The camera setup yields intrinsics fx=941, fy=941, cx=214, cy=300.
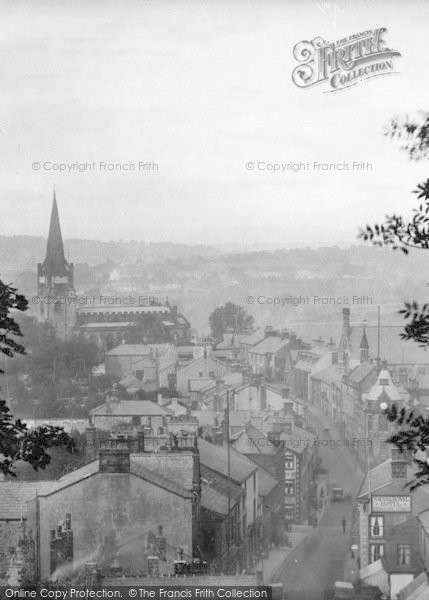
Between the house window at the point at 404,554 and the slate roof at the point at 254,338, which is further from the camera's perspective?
the slate roof at the point at 254,338

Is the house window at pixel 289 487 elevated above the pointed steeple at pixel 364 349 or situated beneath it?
situated beneath

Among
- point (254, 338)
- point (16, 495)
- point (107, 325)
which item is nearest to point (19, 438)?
point (16, 495)

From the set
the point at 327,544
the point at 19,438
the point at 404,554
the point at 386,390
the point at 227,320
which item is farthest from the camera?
the point at 227,320

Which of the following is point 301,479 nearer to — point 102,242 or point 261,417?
point 261,417

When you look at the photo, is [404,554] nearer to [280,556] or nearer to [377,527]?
[377,527]

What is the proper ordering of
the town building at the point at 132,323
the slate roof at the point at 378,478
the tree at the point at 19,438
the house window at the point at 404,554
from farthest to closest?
the town building at the point at 132,323 → the slate roof at the point at 378,478 → the house window at the point at 404,554 → the tree at the point at 19,438

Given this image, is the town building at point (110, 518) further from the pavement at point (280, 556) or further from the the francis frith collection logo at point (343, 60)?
the the francis frith collection logo at point (343, 60)

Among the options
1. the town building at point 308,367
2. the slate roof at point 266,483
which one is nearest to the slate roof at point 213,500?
the slate roof at point 266,483
